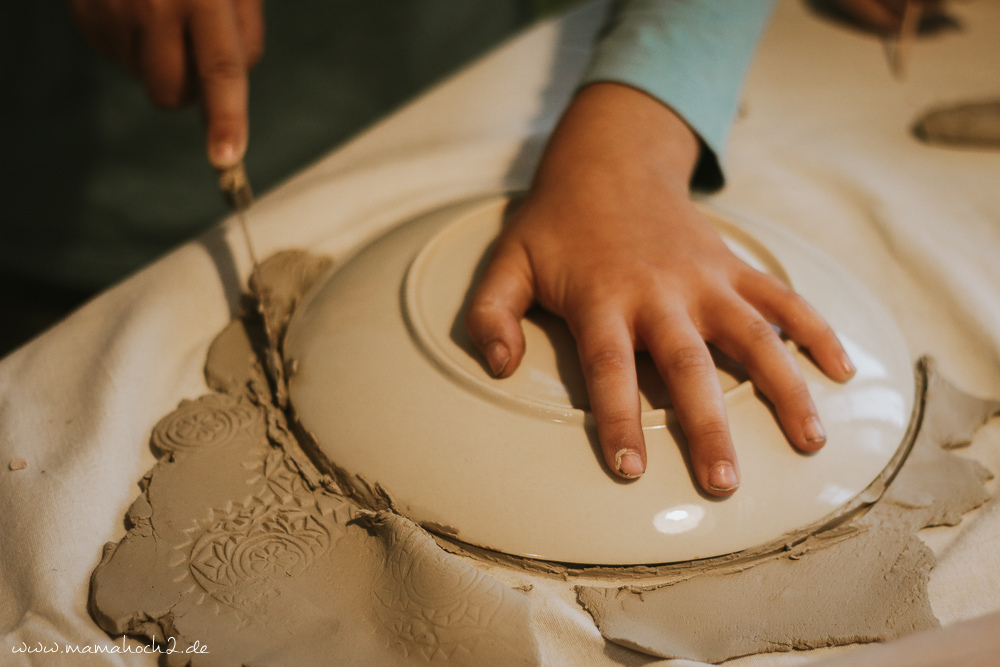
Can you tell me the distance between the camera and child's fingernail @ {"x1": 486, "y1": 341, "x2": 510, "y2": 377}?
457 millimetres

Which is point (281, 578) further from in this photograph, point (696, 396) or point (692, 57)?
point (692, 57)

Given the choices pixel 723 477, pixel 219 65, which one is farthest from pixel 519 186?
pixel 723 477

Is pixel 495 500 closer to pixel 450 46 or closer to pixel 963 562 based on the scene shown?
pixel 963 562

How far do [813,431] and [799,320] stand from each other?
0.09 meters

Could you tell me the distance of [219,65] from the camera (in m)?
0.52

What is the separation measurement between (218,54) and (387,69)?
789mm

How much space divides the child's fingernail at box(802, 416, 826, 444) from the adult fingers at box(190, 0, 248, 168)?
0.43m

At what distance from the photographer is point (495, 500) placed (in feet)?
1.38

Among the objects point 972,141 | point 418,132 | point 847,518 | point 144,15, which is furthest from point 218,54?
point 972,141

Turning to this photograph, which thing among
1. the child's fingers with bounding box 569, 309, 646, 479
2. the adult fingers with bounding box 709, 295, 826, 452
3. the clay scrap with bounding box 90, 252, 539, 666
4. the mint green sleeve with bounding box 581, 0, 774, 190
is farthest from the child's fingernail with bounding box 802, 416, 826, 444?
the mint green sleeve with bounding box 581, 0, 774, 190

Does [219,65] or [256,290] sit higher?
[219,65]

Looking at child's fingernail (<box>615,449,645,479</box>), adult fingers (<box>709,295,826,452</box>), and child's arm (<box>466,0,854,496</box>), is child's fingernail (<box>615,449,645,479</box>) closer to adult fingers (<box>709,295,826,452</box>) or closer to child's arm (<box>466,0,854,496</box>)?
child's arm (<box>466,0,854,496</box>)

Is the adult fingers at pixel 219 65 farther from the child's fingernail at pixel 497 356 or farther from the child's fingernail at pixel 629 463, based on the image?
the child's fingernail at pixel 629 463

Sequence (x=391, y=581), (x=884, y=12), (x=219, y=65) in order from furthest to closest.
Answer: (x=884, y=12)
(x=219, y=65)
(x=391, y=581)
